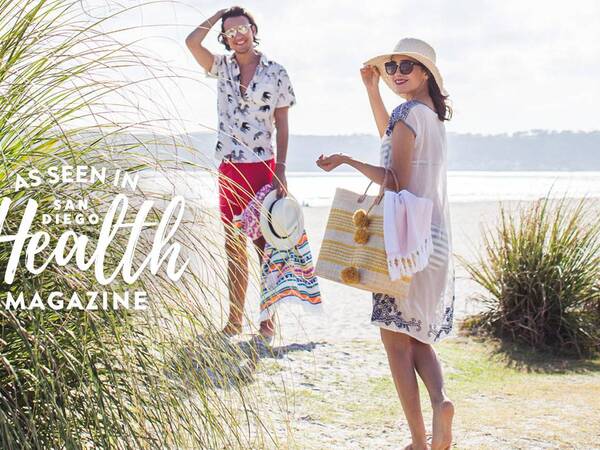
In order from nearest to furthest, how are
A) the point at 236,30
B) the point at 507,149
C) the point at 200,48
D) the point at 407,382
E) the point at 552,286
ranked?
the point at 407,382, the point at 236,30, the point at 200,48, the point at 552,286, the point at 507,149

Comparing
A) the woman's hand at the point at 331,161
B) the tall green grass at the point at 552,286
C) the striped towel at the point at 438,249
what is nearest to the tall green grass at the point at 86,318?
the woman's hand at the point at 331,161

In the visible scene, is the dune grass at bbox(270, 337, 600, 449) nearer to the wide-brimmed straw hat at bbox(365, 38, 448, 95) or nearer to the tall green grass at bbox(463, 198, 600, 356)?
the tall green grass at bbox(463, 198, 600, 356)

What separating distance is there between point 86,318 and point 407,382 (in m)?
1.63

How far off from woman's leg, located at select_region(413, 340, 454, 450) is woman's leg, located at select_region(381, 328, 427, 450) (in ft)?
0.13

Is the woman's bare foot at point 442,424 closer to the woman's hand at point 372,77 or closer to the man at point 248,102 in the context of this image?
the woman's hand at point 372,77

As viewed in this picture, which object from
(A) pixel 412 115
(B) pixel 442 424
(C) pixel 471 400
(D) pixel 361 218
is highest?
(A) pixel 412 115

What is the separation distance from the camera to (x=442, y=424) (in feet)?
11.6

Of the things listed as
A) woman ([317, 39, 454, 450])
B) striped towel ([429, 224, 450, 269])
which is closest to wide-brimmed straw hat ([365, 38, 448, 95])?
woman ([317, 39, 454, 450])

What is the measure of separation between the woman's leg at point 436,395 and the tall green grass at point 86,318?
0.88m

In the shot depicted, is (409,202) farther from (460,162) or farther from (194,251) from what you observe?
(460,162)

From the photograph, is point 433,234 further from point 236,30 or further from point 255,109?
point 236,30

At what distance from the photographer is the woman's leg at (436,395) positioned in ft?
11.5

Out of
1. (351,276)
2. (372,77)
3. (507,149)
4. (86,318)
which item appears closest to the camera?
(86,318)

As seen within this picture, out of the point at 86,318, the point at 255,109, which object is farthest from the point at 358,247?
the point at 255,109
